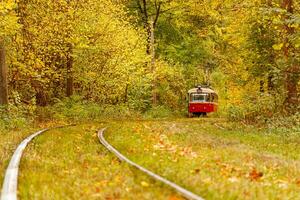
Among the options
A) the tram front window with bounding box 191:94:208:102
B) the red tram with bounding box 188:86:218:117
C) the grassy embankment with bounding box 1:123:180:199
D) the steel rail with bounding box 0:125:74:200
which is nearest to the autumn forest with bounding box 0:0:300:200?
the grassy embankment with bounding box 1:123:180:199

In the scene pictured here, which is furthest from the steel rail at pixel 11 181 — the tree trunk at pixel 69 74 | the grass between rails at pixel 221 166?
the tree trunk at pixel 69 74

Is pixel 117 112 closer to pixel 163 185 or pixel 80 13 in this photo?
pixel 80 13

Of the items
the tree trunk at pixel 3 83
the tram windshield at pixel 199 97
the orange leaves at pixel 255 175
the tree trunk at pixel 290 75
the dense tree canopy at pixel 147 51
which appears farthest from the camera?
the tram windshield at pixel 199 97

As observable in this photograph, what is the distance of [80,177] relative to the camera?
10.1m

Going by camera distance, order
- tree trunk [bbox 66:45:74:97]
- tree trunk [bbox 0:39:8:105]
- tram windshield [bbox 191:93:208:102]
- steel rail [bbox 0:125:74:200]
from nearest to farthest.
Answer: steel rail [bbox 0:125:74:200]
tree trunk [bbox 0:39:8:105]
tree trunk [bbox 66:45:74:97]
tram windshield [bbox 191:93:208:102]

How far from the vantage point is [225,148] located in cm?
1543

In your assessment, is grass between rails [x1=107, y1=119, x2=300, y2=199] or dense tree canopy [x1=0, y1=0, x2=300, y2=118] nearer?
grass between rails [x1=107, y1=119, x2=300, y2=199]

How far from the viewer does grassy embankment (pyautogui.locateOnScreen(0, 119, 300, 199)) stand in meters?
8.45

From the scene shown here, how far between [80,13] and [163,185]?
84.2ft

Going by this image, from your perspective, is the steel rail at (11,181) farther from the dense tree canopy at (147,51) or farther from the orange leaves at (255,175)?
the dense tree canopy at (147,51)

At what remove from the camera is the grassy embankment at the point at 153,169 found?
332 inches

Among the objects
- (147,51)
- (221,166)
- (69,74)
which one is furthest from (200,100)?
(221,166)

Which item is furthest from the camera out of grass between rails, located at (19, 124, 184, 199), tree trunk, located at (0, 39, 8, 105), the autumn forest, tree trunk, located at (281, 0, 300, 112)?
tree trunk, located at (0, 39, 8, 105)

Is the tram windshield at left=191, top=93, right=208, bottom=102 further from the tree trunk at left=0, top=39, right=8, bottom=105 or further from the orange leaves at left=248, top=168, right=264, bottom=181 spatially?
the orange leaves at left=248, top=168, right=264, bottom=181
